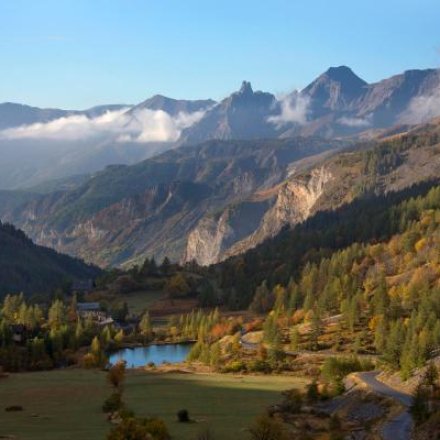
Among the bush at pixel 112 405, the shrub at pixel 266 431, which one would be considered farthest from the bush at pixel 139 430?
the bush at pixel 112 405

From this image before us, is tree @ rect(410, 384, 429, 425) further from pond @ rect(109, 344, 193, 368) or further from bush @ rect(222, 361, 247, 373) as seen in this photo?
pond @ rect(109, 344, 193, 368)

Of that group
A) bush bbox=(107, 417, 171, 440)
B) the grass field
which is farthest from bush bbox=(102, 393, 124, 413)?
bush bbox=(107, 417, 171, 440)

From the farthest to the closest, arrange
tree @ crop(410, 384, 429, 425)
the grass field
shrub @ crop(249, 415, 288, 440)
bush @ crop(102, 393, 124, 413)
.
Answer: bush @ crop(102, 393, 124, 413) → tree @ crop(410, 384, 429, 425) → the grass field → shrub @ crop(249, 415, 288, 440)

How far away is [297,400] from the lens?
87875 millimetres

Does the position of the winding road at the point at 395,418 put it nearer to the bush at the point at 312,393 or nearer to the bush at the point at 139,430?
the bush at the point at 312,393

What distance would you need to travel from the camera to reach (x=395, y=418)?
79.3 meters

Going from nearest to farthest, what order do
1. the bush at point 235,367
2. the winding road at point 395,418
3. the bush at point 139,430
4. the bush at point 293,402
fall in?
the bush at point 139,430, the winding road at point 395,418, the bush at point 293,402, the bush at point 235,367

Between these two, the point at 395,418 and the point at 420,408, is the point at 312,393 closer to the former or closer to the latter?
the point at 395,418

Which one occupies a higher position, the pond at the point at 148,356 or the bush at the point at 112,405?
the bush at the point at 112,405

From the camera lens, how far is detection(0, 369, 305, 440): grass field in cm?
7150

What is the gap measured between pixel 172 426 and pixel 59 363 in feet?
291

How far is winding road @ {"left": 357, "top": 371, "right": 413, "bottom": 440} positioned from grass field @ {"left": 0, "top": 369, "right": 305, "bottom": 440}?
40.2 ft

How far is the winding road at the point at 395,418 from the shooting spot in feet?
235

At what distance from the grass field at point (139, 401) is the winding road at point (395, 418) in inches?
482
